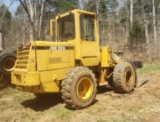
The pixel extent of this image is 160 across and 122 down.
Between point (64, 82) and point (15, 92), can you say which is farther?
point (15, 92)

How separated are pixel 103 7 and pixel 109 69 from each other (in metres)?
33.2

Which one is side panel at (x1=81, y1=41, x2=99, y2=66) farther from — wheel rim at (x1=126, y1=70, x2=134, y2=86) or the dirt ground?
wheel rim at (x1=126, y1=70, x2=134, y2=86)

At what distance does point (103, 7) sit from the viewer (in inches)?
1607

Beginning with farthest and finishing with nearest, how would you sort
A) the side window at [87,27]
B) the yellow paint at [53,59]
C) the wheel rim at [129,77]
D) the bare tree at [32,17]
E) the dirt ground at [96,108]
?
1. the bare tree at [32,17]
2. the wheel rim at [129,77]
3. the side window at [87,27]
4. the yellow paint at [53,59]
5. the dirt ground at [96,108]

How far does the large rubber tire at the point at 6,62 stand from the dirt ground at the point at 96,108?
3.50 ft

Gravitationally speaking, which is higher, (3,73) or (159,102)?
(3,73)

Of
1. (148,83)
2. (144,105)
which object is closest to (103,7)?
(148,83)

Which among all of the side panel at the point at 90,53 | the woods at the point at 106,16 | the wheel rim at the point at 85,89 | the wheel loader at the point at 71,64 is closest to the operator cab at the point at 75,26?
the wheel loader at the point at 71,64

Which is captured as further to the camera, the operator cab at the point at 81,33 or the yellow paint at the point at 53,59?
the operator cab at the point at 81,33

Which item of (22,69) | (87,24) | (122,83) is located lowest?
(122,83)

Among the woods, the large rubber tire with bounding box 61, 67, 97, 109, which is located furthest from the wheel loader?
the woods

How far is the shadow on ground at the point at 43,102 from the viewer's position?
7.47 meters

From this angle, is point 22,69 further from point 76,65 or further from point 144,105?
point 144,105

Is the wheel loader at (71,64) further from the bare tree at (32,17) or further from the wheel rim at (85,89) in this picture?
the bare tree at (32,17)
